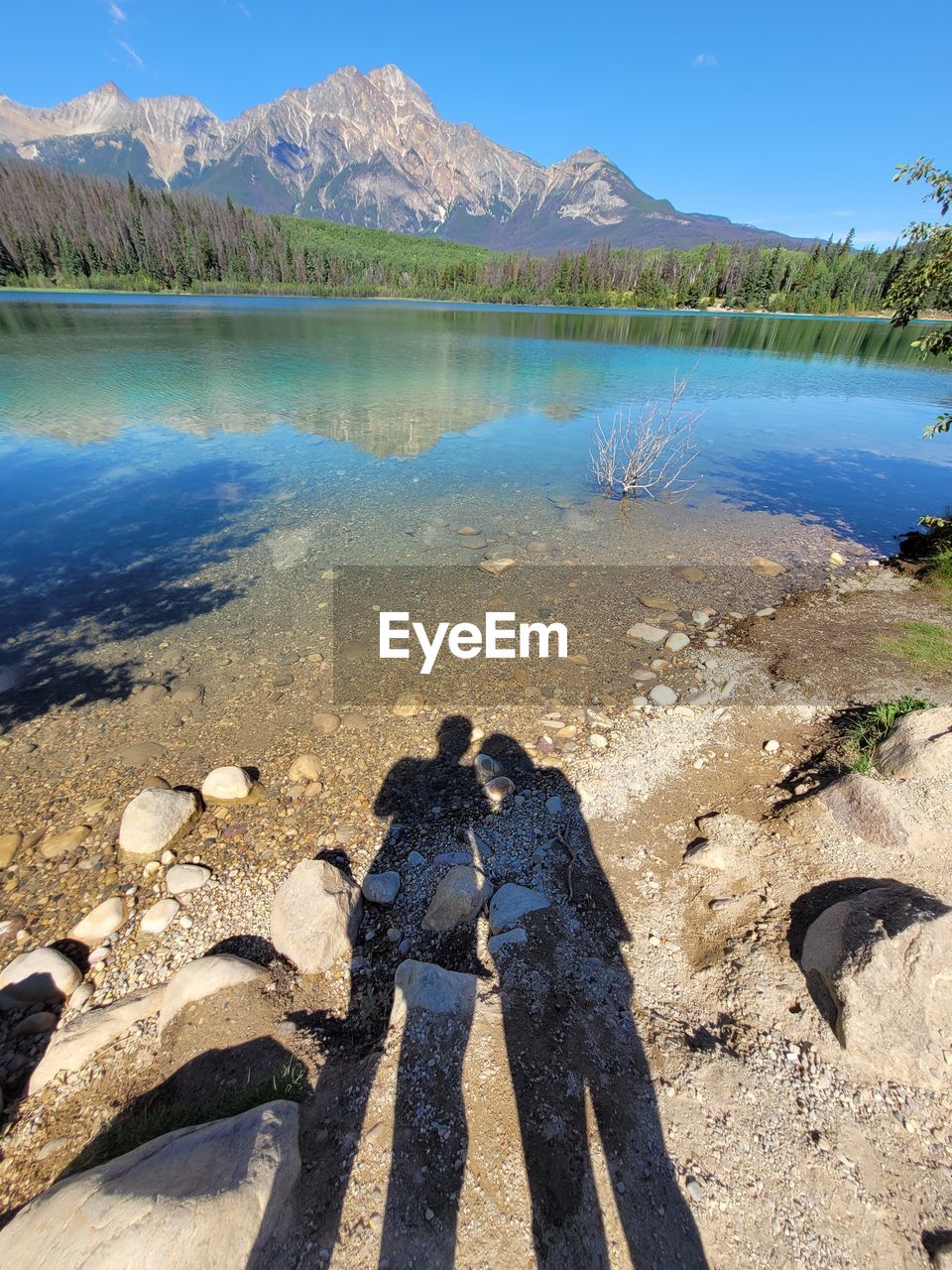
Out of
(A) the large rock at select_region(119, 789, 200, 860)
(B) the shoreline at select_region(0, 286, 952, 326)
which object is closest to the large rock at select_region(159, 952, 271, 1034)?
(A) the large rock at select_region(119, 789, 200, 860)

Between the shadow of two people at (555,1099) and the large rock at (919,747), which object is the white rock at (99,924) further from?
the large rock at (919,747)

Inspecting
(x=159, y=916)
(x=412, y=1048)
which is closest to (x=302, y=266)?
(x=159, y=916)

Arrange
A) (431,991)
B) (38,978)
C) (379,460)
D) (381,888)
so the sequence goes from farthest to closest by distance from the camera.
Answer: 1. (379,460)
2. (381,888)
3. (38,978)
4. (431,991)

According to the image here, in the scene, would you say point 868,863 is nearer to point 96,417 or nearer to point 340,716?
point 340,716

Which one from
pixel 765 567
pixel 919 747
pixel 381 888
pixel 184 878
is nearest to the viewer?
pixel 381 888

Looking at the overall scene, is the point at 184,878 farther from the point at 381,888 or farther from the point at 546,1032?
the point at 546,1032

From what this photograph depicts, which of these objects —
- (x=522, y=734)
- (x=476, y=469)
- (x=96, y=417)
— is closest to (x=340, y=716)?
(x=522, y=734)

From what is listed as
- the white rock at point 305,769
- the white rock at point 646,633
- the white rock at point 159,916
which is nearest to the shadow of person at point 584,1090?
the white rock at point 305,769
